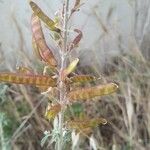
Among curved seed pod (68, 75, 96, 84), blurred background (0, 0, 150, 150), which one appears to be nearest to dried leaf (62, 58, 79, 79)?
curved seed pod (68, 75, 96, 84)

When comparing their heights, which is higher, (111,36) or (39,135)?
(111,36)

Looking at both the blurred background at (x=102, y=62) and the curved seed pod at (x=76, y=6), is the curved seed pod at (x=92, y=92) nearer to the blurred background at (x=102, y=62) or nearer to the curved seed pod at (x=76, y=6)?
the curved seed pod at (x=76, y=6)

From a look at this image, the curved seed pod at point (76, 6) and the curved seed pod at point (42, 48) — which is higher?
the curved seed pod at point (76, 6)

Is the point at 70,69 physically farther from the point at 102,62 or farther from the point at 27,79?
the point at 102,62

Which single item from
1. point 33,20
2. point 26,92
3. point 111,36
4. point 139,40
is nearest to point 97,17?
point 111,36

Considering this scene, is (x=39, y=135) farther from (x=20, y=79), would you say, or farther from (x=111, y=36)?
(x=20, y=79)

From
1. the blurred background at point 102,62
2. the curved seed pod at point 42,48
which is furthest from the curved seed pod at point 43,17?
the blurred background at point 102,62

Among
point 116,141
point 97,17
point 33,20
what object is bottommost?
point 116,141

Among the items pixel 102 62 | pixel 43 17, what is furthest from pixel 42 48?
pixel 102 62
